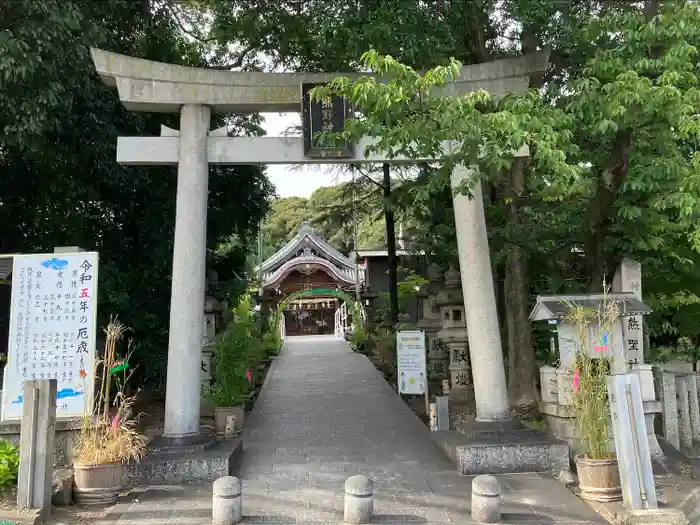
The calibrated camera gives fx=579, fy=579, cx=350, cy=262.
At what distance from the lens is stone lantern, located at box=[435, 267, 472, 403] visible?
12516 millimetres

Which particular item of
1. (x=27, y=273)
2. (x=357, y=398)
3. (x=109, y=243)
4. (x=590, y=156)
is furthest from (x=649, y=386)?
(x=109, y=243)

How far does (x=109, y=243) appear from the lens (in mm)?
11000

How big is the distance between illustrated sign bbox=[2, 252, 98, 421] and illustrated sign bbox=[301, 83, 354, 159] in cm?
302

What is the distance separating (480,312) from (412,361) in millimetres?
3271

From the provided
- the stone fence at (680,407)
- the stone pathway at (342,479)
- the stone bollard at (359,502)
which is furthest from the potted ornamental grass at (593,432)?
the stone bollard at (359,502)

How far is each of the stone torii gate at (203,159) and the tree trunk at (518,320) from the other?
2170 mm

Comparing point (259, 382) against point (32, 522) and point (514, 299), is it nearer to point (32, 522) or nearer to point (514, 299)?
point (514, 299)

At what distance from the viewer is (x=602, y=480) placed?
5820 millimetres

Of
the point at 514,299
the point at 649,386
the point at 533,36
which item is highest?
the point at 533,36

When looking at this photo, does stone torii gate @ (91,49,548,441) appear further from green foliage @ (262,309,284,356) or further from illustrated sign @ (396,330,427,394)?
green foliage @ (262,309,284,356)

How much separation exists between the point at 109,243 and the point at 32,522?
6724 millimetres

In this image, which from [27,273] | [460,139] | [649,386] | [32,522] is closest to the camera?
[32,522]

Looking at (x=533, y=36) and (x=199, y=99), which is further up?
(x=533, y=36)

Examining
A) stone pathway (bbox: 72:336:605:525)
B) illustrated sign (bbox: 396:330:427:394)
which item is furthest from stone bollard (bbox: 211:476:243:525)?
illustrated sign (bbox: 396:330:427:394)
